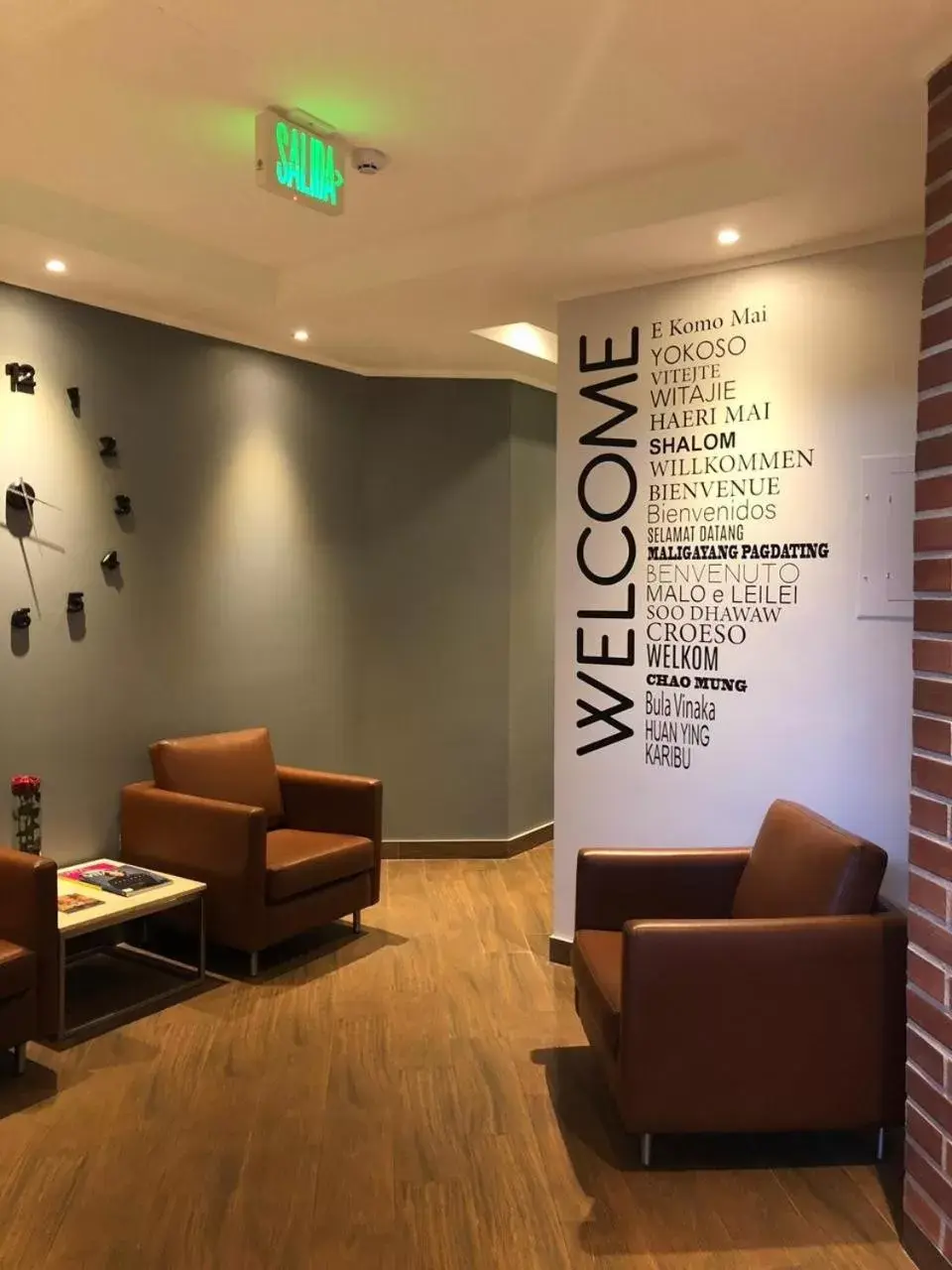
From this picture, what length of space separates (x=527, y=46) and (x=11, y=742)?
119 inches

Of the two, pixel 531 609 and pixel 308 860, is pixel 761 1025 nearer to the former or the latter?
pixel 308 860

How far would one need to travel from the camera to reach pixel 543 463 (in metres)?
5.85

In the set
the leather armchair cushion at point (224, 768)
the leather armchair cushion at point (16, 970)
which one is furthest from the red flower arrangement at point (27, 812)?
the leather armchair cushion at point (16, 970)

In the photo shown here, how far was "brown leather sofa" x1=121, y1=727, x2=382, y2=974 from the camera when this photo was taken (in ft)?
12.6

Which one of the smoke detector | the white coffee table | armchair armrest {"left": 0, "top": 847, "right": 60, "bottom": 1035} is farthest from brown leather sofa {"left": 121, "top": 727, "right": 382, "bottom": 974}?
the smoke detector

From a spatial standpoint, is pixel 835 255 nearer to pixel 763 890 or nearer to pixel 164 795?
pixel 763 890

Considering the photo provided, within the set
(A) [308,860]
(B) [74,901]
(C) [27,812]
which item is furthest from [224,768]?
(B) [74,901]

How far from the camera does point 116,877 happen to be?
381 cm

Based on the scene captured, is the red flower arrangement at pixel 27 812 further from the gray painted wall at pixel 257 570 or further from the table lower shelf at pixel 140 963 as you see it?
the table lower shelf at pixel 140 963

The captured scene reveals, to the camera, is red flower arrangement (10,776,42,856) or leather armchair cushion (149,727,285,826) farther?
leather armchair cushion (149,727,285,826)

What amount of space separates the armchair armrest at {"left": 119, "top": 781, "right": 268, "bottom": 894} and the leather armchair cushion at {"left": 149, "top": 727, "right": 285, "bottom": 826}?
12cm

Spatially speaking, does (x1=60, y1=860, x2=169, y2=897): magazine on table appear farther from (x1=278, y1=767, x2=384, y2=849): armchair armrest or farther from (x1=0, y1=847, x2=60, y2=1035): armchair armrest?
(x1=278, y1=767, x2=384, y2=849): armchair armrest

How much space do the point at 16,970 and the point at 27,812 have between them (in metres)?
0.95

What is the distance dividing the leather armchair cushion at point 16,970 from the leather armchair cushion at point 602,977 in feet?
5.44
